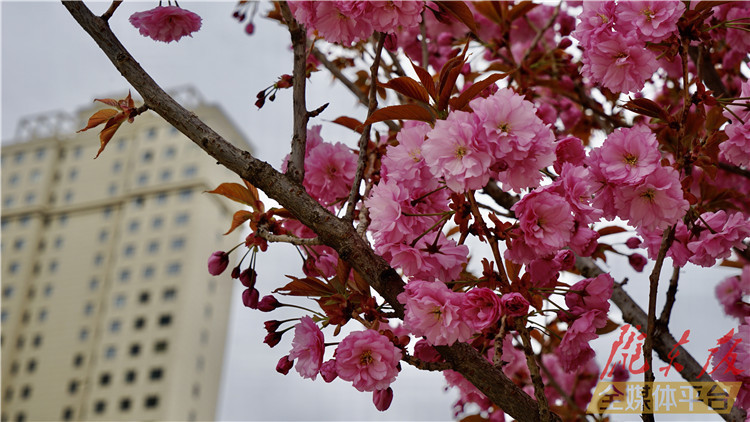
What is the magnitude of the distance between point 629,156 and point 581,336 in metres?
0.27

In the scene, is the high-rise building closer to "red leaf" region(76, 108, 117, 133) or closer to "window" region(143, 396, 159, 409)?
"window" region(143, 396, 159, 409)

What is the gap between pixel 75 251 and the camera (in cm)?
2895

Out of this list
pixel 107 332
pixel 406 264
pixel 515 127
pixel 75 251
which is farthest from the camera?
pixel 75 251

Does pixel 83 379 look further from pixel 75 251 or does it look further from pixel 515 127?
pixel 515 127

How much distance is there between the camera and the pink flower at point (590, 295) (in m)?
0.98

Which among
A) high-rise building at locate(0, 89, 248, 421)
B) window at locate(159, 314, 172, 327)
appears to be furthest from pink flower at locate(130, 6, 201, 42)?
window at locate(159, 314, 172, 327)

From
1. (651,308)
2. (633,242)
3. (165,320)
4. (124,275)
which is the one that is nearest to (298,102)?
(651,308)

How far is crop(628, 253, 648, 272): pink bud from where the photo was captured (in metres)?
1.52

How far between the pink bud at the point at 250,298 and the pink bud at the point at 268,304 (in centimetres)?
4

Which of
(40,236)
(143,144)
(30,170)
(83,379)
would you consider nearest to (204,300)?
(83,379)

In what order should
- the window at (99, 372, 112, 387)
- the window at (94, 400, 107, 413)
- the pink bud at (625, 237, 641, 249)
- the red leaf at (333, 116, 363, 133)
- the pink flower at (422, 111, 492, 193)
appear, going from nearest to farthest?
the pink flower at (422, 111, 492, 193)
the red leaf at (333, 116, 363, 133)
the pink bud at (625, 237, 641, 249)
the window at (94, 400, 107, 413)
the window at (99, 372, 112, 387)

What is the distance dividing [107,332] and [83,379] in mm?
2057

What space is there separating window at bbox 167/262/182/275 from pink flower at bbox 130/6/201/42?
25.6 metres

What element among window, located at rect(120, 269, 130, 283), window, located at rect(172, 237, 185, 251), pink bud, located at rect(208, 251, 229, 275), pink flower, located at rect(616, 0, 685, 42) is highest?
window, located at rect(172, 237, 185, 251)
